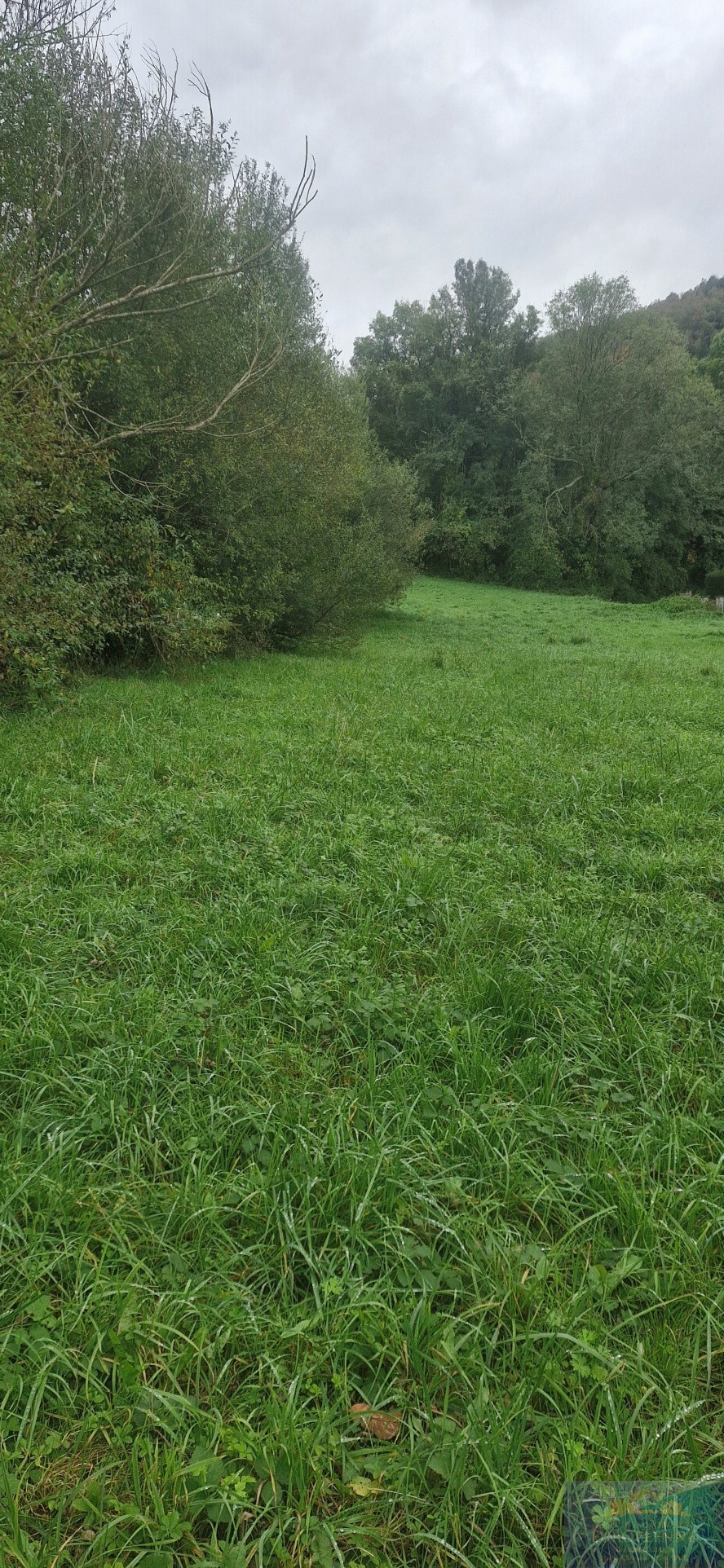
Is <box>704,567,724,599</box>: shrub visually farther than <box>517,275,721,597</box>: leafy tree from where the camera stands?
No

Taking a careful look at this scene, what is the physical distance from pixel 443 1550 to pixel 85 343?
10307 millimetres

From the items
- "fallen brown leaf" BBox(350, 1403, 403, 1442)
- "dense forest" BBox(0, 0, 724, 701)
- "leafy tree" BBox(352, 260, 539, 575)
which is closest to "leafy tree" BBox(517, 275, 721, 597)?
"leafy tree" BBox(352, 260, 539, 575)

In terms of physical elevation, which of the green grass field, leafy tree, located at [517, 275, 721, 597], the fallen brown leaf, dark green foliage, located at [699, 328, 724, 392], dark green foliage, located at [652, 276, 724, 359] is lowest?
the fallen brown leaf

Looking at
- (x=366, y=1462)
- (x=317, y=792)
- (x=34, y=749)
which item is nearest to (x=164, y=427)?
(x=34, y=749)

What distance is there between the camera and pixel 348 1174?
2049 millimetres

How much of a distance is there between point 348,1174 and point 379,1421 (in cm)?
60

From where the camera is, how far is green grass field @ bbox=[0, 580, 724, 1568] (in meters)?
1.39

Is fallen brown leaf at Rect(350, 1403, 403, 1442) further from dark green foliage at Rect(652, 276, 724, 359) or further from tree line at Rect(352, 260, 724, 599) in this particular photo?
dark green foliage at Rect(652, 276, 724, 359)

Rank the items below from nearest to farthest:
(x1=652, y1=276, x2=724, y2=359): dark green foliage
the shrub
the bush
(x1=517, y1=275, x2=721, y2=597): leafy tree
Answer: the bush → the shrub → (x1=517, y1=275, x2=721, y2=597): leafy tree → (x1=652, y1=276, x2=724, y2=359): dark green foliage

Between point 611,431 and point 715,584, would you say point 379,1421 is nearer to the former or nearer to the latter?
point 715,584

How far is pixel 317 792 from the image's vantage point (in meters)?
5.15

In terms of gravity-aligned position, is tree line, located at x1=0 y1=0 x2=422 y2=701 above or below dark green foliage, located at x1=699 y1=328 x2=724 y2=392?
below

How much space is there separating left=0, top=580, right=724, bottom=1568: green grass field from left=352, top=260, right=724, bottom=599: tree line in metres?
30.9

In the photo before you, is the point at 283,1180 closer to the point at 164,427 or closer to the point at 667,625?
the point at 164,427
